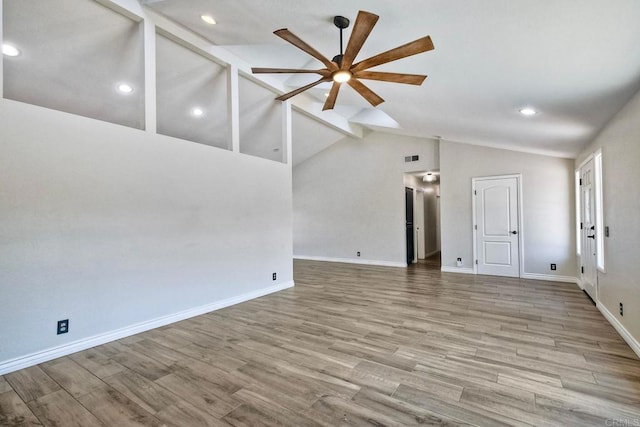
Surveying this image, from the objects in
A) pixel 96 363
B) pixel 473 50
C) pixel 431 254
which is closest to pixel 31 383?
pixel 96 363

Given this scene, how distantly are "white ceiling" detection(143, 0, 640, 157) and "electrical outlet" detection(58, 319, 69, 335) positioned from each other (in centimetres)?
339

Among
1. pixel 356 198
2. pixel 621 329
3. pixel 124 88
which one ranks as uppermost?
pixel 124 88

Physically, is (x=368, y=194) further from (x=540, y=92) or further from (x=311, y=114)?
(x=540, y=92)

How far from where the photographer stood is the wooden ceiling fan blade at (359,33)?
202 centimetres

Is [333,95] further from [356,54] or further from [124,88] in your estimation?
[124,88]

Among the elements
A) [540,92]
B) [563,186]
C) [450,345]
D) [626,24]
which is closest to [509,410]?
[450,345]

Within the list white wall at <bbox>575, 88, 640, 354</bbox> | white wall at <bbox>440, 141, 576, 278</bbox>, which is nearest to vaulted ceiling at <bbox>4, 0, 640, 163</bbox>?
white wall at <bbox>575, 88, 640, 354</bbox>

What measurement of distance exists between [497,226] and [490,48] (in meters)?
4.74

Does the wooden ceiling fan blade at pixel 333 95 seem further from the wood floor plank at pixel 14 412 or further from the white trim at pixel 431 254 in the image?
the white trim at pixel 431 254

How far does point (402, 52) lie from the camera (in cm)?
237

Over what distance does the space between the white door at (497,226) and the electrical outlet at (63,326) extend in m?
6.86

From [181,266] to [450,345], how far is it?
10.5 feet

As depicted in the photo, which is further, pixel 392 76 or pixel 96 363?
pixel 392 76

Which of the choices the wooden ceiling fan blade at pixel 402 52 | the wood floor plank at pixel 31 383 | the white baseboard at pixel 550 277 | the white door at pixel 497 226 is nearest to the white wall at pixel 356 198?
the white door at pixel 497 226
